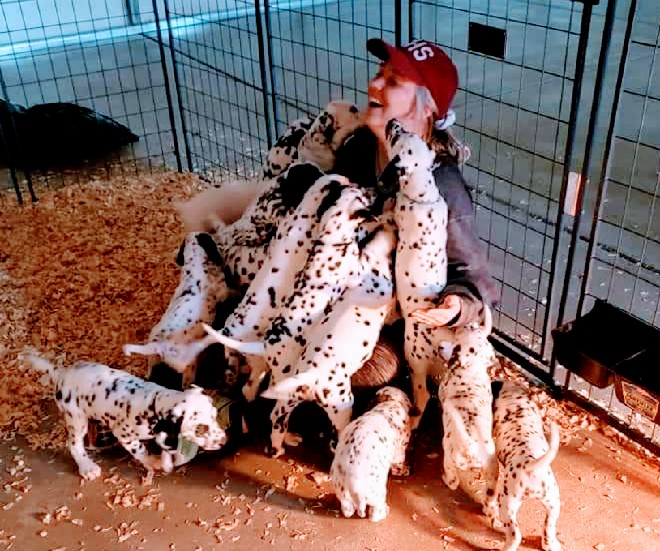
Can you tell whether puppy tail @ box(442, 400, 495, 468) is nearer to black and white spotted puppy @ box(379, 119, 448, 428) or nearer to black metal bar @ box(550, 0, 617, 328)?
black and white spotted puppy @ box(379, 119, 448, 428)

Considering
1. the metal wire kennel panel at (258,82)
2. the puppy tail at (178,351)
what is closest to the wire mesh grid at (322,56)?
the metal wire kennel panel at (258,82)

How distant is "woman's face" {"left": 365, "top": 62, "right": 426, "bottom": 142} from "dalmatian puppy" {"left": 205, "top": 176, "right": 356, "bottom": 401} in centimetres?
30

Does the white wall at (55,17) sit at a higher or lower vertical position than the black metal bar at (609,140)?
lower

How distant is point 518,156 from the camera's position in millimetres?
5762

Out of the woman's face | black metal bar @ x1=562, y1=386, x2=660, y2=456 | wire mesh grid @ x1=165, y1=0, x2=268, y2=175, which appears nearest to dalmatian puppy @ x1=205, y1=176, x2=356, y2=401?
the woman's face

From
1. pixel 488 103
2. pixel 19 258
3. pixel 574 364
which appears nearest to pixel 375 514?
pixel 574 364

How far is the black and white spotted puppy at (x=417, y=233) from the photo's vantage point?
2.79 metres

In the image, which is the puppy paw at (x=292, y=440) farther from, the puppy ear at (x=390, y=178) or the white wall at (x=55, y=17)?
the white wall at (x=55, y=17)

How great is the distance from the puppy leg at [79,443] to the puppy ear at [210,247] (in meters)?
0.91

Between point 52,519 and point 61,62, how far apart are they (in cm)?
725

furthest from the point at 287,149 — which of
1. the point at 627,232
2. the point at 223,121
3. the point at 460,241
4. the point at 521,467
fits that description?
the point at 223,121

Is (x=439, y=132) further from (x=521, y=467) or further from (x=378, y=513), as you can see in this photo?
(x=378, y=513)

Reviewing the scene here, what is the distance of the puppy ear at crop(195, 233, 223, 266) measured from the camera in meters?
3.51

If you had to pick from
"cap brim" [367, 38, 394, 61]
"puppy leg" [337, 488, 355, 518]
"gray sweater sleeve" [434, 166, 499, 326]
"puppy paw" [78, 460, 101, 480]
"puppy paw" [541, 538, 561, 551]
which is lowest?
"puppy paw" [78, 460, 101, 480]
